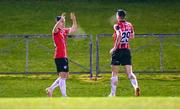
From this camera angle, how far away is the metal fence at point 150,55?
23625 millimetres

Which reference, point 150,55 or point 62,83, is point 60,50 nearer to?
point 62,83

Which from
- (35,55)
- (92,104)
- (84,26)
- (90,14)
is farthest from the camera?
(90,14)

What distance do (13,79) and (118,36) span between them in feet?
22.4

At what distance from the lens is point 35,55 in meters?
27.6

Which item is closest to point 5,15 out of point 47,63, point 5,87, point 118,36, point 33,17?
point 33,17

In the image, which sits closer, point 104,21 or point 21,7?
point 104,21

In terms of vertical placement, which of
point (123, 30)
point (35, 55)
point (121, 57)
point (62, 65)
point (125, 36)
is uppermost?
point (123, 30)

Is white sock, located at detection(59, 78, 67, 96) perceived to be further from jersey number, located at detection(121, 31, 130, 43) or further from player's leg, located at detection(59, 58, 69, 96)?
jersey number, located at detection(121, 31, 130, 43)

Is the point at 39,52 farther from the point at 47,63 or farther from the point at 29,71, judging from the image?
the point at 29,71

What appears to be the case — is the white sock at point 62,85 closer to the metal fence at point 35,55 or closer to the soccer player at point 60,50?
the soccer player at point 60,50

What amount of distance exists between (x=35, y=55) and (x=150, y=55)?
4.67 meters

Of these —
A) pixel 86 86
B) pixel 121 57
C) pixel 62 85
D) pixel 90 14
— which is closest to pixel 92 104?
pixel 62 85

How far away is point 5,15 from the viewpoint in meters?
37.0

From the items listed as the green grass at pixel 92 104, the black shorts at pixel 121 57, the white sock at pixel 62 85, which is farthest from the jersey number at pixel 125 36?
the green grass at pixel 92 104
